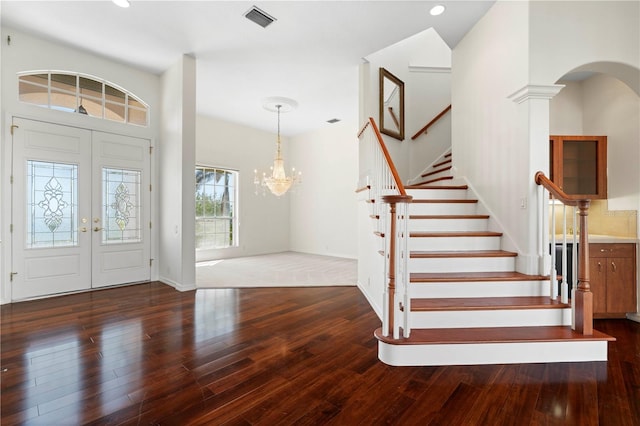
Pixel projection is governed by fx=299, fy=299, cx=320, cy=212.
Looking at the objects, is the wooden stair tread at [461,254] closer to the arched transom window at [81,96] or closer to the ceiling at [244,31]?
the ceiling at [244,31]

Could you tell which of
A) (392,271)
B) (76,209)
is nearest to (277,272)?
(76,209)

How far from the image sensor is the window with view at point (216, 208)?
728cm

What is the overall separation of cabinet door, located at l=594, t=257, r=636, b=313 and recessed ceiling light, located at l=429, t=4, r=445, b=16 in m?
3.27

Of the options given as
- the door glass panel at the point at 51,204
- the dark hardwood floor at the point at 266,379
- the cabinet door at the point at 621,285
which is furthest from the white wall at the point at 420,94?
the door glass panel at the point at 51,204

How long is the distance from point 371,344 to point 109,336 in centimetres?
238

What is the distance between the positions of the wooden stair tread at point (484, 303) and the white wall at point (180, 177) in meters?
3.31

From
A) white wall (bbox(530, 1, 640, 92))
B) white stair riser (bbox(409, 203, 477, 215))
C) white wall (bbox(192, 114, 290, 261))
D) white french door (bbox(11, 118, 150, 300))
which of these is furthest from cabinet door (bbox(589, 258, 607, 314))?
white wall (bbox(192, 114, 290, 261))

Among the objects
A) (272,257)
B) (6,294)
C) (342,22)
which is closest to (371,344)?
(342,22)

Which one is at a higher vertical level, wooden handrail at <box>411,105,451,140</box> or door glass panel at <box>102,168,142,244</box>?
wooden handrail at <box>411,105,451,140</box>

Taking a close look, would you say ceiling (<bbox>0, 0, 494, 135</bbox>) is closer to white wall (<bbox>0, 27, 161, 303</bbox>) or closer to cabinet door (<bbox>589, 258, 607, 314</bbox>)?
white wall (<bbox>0, 27, 161, 303</bbox>)

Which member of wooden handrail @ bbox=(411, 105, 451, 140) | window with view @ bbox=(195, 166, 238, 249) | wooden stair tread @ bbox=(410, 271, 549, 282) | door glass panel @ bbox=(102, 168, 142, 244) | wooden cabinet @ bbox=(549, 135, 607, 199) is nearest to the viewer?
wooden stair tread @ bbox=(410, 271, 549, 282)

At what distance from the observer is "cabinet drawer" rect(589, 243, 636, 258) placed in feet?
10.5

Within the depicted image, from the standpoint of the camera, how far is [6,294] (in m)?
3.70

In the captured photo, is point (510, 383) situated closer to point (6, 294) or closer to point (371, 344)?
point (371, 344)
